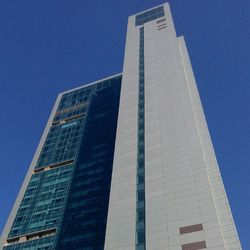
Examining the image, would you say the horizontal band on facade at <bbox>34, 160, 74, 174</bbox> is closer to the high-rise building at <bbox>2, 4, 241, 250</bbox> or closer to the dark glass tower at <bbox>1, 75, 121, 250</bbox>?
the dark glass tower at <bbox>1, 75, 121, 250</bbox>

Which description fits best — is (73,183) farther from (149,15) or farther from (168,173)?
(149,15)

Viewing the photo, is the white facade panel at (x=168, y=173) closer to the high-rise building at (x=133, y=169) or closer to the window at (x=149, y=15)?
the high-rise building at (x=133, y=169)

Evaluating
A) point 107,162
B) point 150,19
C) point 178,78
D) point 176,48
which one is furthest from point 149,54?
point 107,162

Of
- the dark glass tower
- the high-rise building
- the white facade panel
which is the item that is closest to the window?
the high-rise building

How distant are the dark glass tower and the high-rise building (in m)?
0.30

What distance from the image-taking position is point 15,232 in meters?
87.6

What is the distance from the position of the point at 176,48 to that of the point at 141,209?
64.1m

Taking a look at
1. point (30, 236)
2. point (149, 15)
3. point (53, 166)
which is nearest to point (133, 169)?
point (30, 236)

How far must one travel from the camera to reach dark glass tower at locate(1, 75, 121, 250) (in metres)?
81.6

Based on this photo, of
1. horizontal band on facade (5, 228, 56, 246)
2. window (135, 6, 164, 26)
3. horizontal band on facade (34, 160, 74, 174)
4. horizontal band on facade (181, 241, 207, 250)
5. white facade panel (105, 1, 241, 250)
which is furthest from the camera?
window (135, 6, 164, 26)

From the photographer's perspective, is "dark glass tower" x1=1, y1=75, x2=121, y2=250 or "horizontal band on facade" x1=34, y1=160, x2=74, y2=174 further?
"horizontal band on facade" x1=34, y1=160, x2=74, y2=174

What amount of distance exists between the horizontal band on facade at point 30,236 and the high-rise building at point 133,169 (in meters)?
0.25

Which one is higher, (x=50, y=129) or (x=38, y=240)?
(x=50, y=129)

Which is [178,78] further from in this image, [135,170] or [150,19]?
[150,19]
